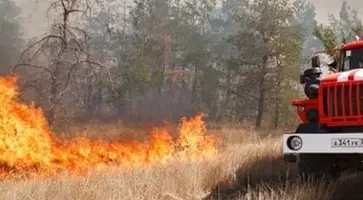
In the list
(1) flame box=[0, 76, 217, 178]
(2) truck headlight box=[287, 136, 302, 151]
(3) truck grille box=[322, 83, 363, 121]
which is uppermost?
(3) truck grille box=[322, 83, 363, 121]

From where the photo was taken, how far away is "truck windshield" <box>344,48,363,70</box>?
873cm

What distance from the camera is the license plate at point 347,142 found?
6.62 metres

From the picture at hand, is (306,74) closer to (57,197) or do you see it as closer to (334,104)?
(334,104)

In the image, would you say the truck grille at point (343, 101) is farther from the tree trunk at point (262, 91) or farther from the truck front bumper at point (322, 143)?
the tree trunk at point (262, 91)

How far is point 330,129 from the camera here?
736cm

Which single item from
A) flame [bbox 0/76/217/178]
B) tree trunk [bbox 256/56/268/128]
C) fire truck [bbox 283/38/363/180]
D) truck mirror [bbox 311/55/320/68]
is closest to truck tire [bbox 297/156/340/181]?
fire truck [bbox 283/38/363/180]

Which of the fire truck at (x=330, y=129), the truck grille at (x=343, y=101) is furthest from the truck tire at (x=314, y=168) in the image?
the truck grille at (x=343, y=101)

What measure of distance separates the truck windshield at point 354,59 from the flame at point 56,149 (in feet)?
12.0

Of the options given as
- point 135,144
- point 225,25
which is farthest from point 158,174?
point 225,25

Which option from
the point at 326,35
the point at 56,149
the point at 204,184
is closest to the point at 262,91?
the point at 326,35

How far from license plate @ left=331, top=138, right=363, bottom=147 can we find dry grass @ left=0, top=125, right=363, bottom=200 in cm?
75

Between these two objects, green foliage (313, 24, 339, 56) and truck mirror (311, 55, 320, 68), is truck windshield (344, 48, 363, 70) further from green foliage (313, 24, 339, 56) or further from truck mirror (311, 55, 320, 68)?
green foliage (313, 24, 339, 56)

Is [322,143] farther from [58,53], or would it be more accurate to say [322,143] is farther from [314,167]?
[58,53]

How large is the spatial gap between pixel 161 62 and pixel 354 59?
125 ft
